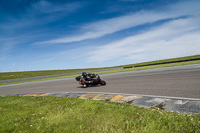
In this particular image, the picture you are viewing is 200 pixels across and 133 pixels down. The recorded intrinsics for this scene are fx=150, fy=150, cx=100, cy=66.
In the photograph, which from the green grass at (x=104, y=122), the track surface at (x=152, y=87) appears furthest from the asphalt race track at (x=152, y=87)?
the green grass at (x=104, y=122)

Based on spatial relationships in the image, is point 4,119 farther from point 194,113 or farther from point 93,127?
point 194,113

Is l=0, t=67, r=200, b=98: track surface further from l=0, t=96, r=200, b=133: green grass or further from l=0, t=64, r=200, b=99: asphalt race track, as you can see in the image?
l=0, t=96, r=200, b=133: green grass

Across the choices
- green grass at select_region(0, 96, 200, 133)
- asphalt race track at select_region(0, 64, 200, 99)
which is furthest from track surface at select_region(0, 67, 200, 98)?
green grass at select_region(0, 96, 200, 133)

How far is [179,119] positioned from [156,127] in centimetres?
72

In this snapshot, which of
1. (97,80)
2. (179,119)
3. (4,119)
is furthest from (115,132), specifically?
(97,80)

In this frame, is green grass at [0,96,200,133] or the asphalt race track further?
the asphalt race track

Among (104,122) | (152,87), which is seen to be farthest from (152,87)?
(104,122)

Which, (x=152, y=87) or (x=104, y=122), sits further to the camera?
(x=152, y=87)

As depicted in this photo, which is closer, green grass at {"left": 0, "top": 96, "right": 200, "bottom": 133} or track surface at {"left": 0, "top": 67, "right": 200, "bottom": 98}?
green grass at {"left": 0, "top": 96, "right": 200, "bottom": 133}

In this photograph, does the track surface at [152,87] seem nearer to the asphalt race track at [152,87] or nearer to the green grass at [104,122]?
the asphalt race track at [152,87]

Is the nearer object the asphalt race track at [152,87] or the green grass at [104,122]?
the green grass at [104,122]

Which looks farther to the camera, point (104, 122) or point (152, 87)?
point (152, 87)

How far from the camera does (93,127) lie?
352 centimetres

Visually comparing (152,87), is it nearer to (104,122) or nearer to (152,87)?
(152,87)
